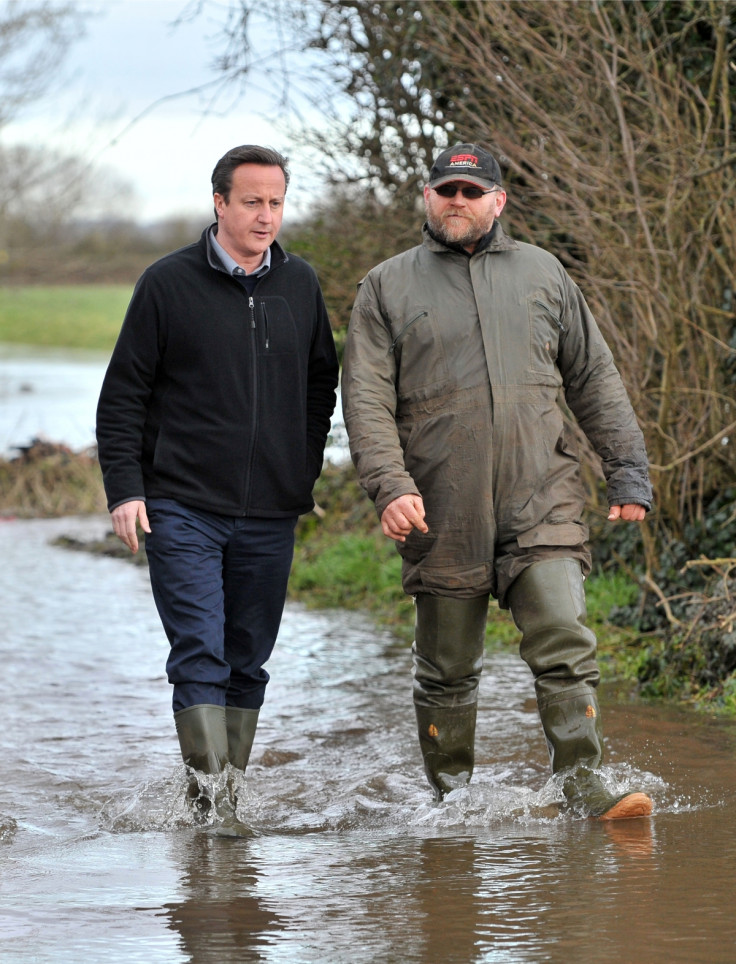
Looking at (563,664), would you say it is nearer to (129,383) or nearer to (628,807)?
(628,807)

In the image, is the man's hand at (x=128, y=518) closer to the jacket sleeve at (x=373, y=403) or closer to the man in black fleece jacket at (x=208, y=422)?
the man in black fleece jacket at (x=208, y=422)

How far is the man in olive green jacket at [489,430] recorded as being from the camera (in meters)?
4.47

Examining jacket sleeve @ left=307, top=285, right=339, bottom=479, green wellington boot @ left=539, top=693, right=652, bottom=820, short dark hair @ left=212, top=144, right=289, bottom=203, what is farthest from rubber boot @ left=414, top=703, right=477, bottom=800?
short dark hair @ left=212, top=144, right=289, bottom=203

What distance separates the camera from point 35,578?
1062 centimetres

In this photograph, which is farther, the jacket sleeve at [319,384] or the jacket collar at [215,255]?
the jacket sleeve at [319,384]

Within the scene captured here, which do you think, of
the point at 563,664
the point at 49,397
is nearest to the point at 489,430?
the point at 563,664

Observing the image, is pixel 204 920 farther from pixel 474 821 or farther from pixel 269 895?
pixel 474 821

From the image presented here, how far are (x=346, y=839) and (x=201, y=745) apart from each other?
1.86 feet

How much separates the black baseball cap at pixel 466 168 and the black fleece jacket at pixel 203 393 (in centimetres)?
67

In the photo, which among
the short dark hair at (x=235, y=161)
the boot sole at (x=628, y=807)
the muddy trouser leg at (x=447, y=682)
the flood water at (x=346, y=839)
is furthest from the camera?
the muddy trouser leg at (x=447, y=682)

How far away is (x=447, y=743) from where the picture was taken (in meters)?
4.80

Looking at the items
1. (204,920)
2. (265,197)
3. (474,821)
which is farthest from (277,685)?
(204,920)

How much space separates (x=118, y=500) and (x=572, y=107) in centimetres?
378

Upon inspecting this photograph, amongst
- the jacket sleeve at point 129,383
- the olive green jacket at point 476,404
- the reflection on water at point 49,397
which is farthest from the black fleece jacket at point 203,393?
the reflection on water at point 49,397
